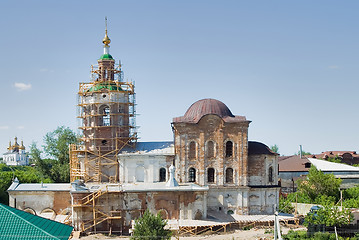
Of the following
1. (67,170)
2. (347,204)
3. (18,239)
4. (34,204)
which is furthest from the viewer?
(67,170)

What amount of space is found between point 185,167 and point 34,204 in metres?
12.4

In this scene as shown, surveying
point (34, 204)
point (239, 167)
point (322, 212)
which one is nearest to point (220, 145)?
point (239, 167)

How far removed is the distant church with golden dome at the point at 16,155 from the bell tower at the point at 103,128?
8375 cm

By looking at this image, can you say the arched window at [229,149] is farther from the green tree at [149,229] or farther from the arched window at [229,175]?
the green tree at [149,229]

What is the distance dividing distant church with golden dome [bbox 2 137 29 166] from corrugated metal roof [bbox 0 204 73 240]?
100m

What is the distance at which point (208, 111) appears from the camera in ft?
114

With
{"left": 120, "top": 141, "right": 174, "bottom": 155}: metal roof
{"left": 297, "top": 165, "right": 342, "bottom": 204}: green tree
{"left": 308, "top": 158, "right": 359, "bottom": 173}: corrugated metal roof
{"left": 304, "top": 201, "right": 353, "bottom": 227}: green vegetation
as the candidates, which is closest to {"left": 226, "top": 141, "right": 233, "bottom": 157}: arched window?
{"left": 120, "top": 141, "right": 174, "bottom": 155}: metal roof

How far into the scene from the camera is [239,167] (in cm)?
3438

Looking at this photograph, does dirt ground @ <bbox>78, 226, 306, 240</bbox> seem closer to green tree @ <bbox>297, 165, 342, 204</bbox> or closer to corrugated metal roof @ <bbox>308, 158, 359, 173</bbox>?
green tree @ <bbox>297, 165, 342, 204</bbox>

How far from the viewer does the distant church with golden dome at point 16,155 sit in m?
114

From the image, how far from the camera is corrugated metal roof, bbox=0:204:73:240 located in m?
18.1

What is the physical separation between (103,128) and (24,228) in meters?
18.8

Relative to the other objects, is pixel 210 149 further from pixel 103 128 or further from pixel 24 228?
pixel 24 228

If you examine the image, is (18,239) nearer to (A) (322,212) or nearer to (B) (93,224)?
(B) (93,224)
